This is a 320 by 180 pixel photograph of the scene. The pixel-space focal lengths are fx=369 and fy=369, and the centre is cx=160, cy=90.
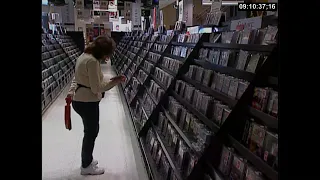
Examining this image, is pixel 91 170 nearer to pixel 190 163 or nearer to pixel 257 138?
pixel 190 163

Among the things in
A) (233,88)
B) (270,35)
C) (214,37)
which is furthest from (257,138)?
(214,37)

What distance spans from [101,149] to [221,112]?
2.92 metres

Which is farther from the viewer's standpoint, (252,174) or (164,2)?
(164,2)

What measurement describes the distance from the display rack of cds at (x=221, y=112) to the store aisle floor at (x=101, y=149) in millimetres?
398

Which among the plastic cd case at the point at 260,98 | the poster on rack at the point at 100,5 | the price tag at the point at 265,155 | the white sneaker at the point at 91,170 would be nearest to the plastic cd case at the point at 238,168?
the price tag at the point at 265,155

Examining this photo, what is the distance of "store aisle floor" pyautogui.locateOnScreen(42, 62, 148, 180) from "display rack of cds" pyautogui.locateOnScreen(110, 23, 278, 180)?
398 millimetres

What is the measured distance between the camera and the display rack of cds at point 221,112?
1989 mm

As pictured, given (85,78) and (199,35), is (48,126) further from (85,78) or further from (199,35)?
(199,35)

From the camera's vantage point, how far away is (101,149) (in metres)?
5.10

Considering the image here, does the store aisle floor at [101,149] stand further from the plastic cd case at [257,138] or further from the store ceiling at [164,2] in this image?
the store ceiling at [164,2]

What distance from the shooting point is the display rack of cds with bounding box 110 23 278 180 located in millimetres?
1989

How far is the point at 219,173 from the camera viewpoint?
7.73 feet
